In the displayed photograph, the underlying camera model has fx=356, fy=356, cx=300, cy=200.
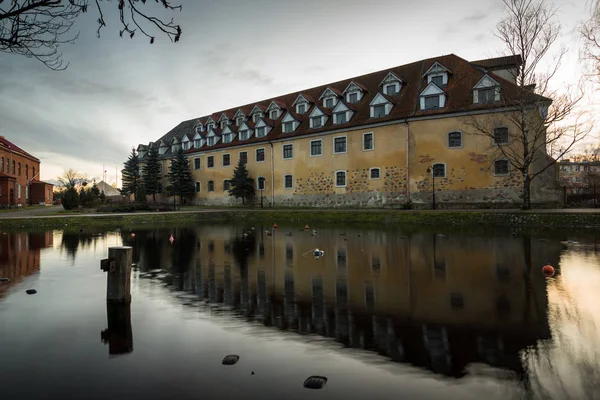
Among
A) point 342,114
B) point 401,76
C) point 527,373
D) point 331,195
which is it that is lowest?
point 527,373

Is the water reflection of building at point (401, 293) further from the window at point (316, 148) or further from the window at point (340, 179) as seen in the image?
the window at point (316, 148)

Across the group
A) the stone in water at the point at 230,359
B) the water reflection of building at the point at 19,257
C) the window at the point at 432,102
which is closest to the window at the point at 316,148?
the window at the point at 432,102

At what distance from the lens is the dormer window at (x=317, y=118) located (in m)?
37.2

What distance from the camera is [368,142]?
33719 mm

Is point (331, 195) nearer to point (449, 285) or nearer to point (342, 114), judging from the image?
point (342, 114)

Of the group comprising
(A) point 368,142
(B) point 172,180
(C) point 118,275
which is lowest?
(C) point 118,275

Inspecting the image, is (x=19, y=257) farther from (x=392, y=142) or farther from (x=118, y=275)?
(x=392, y=142)

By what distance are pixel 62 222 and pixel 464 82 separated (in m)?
33.0

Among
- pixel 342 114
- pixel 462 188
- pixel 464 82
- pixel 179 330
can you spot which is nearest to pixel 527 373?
pixel 179 330

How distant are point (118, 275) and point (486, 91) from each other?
29.5 meters

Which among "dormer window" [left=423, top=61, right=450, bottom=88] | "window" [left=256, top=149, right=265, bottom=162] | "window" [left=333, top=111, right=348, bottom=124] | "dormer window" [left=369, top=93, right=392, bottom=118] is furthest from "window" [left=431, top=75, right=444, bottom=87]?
"window" [left=256, top=149, right=265, bottom=162]

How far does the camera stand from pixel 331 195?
35.8m

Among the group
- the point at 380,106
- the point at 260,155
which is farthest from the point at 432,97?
the point at 260,155

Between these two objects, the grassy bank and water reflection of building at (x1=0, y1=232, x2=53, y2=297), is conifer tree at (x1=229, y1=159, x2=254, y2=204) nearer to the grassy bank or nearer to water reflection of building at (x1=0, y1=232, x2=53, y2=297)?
the grassy bank
